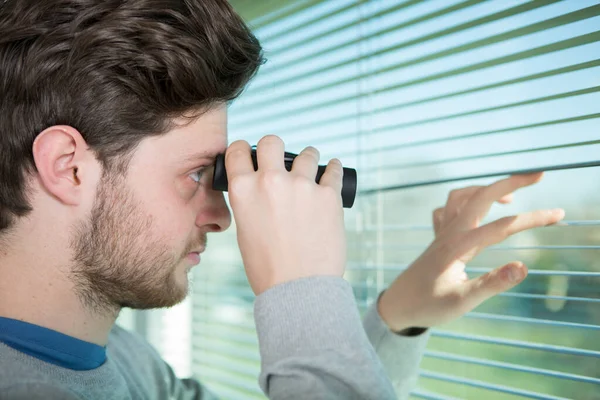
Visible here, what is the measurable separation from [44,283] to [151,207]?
0.77 feet

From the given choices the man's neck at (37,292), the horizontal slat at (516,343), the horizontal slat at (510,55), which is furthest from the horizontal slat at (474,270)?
the man's neck at (37,292)

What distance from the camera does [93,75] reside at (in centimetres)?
98

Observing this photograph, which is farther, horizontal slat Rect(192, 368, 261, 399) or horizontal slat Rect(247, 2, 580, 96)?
horizontal slat Rect(192, 368, 261, 399)

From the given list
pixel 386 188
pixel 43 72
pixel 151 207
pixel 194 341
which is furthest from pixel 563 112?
pixel 194 341

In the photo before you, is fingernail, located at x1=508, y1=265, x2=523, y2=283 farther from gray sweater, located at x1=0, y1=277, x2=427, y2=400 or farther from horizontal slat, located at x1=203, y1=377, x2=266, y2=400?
horizontal slat, located at x1=203, y1=377, x2=266, y2=400

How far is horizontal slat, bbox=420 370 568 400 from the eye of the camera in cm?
100

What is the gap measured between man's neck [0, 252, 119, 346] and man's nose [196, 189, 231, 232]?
258 millimetres

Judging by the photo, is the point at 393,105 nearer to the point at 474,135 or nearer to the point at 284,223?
the point at 474,135

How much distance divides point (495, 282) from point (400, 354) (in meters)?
0.26

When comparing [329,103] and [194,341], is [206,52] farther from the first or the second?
[194,341]

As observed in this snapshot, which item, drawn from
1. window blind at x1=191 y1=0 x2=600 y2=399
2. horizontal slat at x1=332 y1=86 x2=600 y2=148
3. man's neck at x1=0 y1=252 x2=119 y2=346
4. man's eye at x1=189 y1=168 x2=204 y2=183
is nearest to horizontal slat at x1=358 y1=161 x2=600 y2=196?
window blind at x1=191 y1=0 x2=600 y2=399

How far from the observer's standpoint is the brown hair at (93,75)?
98 centimetres

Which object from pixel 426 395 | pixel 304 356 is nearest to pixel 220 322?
pixel 426 395

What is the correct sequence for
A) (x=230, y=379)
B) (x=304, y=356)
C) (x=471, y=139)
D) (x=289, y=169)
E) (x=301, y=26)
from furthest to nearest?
(x=230, y=379)
(x=301, y=26)
(x=471, y=139)
(x=289, y=169)
(x=304, y=356)
